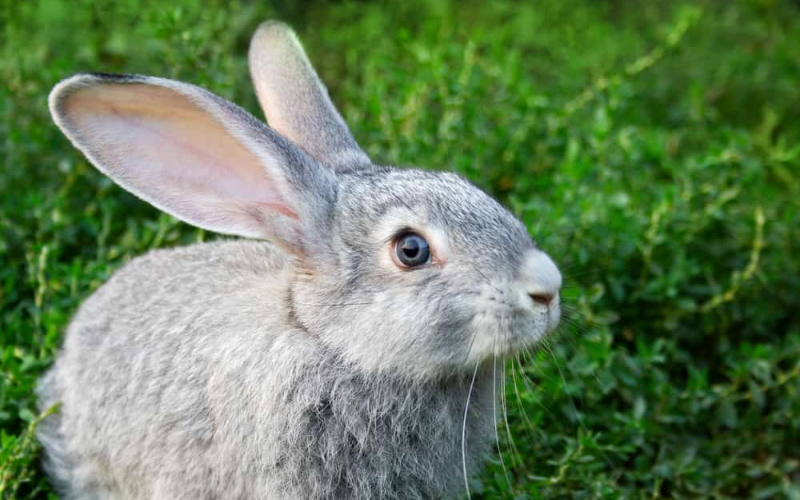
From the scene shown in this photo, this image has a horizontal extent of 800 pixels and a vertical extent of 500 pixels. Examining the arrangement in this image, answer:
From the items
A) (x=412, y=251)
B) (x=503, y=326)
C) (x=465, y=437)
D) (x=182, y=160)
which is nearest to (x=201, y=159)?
(x=182, y=160)

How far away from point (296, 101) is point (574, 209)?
140 centimetres

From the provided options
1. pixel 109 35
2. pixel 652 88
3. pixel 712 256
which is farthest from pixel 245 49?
pixel 712 256

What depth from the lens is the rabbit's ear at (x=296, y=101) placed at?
3777 mm

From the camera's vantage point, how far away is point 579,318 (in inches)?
163

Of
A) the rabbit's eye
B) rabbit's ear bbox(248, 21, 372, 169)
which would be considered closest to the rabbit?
the rabbit's eye

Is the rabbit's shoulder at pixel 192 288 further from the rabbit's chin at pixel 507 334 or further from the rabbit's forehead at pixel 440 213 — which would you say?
the rabbit's chin at pixel 507 334

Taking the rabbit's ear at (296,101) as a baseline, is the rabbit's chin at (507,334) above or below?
below

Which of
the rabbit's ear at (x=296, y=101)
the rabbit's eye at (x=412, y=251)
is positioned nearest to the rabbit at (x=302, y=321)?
the rabbit's eye at (x=412, y=251)

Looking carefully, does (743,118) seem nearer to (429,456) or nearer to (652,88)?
(652,88)

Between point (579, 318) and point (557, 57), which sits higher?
point (557, 57)

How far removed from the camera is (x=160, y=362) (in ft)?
11.3

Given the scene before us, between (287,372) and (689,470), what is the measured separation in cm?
167

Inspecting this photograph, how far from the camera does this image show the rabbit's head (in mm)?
3053

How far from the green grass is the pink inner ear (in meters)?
0.99
